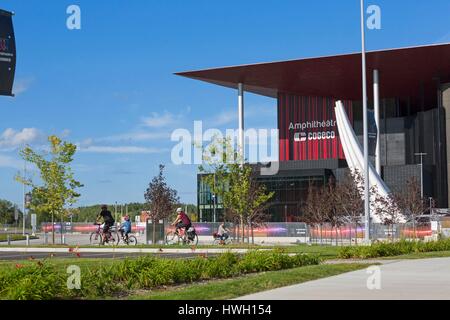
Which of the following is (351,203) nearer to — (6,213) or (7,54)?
(7,54)

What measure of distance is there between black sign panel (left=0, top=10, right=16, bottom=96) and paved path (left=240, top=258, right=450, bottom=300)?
514cm

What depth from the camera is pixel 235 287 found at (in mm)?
11594

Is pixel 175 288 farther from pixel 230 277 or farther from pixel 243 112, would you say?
pixel 243 112

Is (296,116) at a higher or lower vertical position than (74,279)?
higher

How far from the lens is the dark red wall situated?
294 ft

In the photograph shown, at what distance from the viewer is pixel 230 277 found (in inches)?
555

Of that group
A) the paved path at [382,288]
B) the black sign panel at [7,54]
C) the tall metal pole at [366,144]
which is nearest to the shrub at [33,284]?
the paved path at [382,288]

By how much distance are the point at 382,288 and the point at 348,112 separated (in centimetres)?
7923

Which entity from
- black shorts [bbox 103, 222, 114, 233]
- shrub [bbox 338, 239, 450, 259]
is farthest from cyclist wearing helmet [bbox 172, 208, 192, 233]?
shrub [bbox 338, 239, 450, 259]

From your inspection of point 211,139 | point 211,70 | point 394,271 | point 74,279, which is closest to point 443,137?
point 211,70

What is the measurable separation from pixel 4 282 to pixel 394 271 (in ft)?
28.3

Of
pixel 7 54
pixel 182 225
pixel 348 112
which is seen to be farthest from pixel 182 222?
pixel 348 112

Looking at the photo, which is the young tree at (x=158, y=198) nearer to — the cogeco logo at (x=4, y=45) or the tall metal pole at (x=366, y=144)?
the tall metal pole at (x=366, y=144)

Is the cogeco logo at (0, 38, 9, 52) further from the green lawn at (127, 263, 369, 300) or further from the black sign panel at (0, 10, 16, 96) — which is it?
the green lawn at (127, 263, 369, 300)
